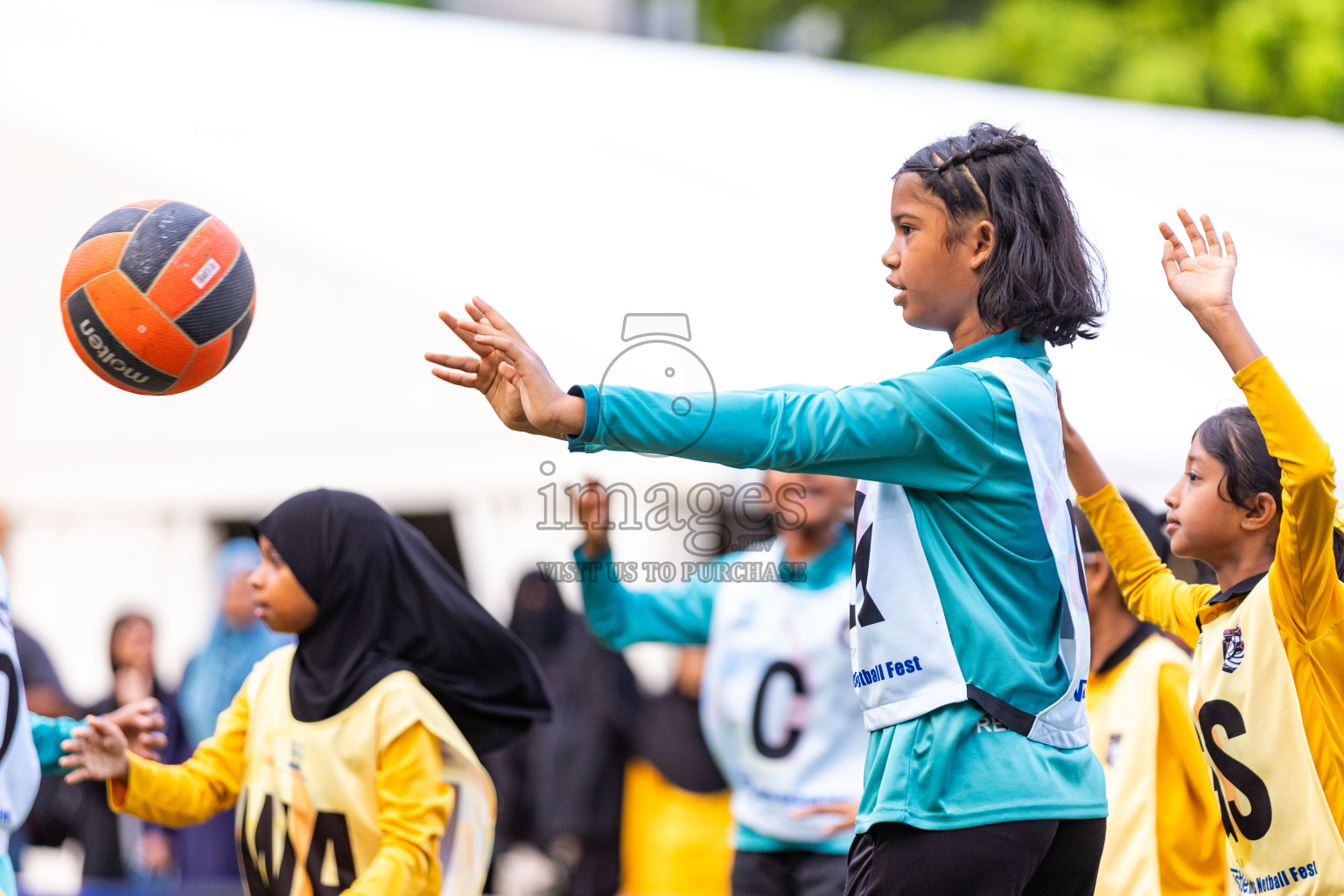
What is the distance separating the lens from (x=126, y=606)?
30.6 ft

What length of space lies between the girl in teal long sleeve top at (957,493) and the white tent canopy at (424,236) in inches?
191

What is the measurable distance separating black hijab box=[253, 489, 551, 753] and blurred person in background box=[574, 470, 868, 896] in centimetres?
39

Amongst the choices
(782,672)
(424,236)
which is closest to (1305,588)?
(782,672)

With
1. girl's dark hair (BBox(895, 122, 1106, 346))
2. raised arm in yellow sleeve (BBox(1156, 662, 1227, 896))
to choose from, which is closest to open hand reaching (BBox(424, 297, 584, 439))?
girl's dark hair (BBox(895, 122, 1106, 346))

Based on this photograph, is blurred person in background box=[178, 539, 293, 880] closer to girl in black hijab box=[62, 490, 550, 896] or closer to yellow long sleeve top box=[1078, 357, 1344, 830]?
girl in black hijab box=[62, 490, 550, 896]

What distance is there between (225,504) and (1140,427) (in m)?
5.89

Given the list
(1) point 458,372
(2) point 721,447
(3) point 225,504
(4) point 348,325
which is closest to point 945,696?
(2) point 721,447

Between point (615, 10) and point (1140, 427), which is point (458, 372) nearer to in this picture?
point (1140, 427)

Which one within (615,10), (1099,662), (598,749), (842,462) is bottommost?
(598,749)

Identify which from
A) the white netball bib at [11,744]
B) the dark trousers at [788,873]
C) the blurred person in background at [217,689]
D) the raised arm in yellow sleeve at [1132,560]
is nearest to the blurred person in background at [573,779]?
the blurred person in background at [217,689]

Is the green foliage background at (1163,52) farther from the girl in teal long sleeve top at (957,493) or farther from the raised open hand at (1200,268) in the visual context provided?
the girl in teal long sleeve top at (957,493)

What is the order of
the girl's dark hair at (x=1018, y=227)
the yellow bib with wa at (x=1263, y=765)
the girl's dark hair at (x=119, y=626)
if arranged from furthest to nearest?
the girl's dark hair at (x=119, y=626)
the yellow bib with wa at (x=1263, y=765)
the girl's dark hair at (x=1018, y=227)

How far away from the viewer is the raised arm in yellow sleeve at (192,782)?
3711 millimetres

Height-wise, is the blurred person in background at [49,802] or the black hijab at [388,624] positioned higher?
the black hijab at [388,624]
